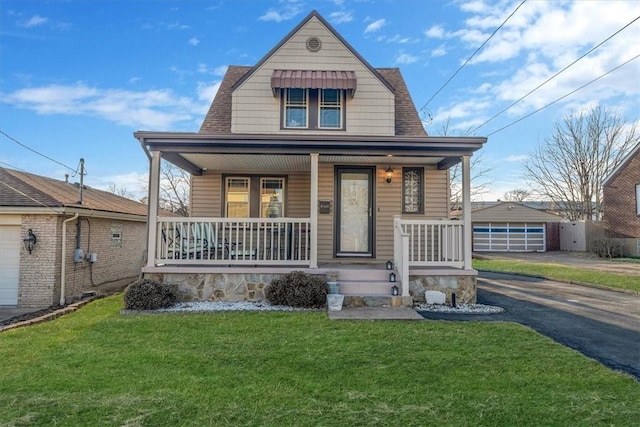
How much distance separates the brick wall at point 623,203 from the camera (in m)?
20.3

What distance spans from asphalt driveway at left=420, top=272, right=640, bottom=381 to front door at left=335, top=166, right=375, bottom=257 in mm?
2923

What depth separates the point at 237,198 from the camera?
9797 mm

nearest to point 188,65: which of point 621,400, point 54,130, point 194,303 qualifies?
point 54,130

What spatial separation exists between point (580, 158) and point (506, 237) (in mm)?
7988

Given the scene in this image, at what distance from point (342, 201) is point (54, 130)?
15354 millimetres

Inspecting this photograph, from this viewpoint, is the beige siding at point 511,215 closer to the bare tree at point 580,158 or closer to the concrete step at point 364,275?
the bare tree at point 580,158

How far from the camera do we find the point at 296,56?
1009 cm

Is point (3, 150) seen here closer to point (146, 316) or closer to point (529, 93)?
point (146, 316)

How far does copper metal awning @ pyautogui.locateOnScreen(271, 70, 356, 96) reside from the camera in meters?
9.44

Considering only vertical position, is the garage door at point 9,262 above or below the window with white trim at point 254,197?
below

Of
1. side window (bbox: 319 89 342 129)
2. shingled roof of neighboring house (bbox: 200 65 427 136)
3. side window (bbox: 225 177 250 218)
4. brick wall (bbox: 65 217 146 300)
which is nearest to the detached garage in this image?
shingled roof of neighboring house (bbox: 200 65 427 136)

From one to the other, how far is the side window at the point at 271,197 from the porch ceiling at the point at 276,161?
1.61ft

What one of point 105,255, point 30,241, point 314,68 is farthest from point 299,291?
point 105,255

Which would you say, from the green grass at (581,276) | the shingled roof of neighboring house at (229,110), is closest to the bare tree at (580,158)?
the green grass at (581,276)
